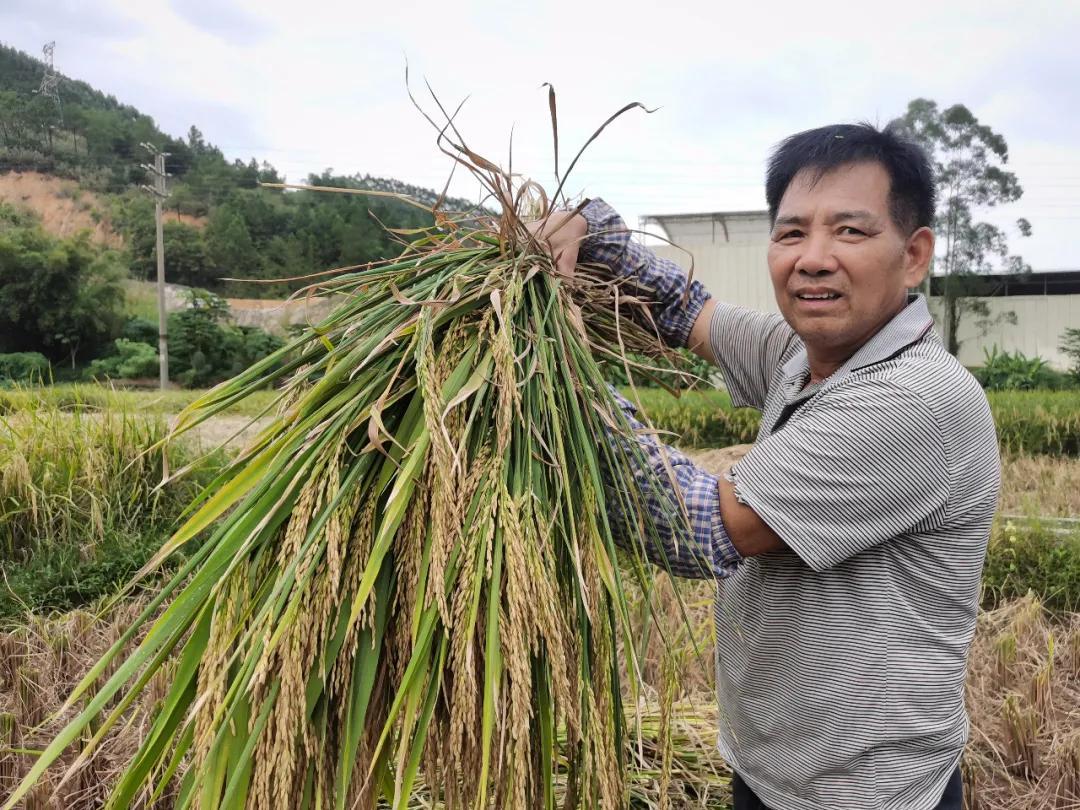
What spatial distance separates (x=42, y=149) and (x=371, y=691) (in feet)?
255

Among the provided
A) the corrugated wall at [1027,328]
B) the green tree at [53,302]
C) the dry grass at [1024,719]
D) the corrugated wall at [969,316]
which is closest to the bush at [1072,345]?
the corrugated wall at [969,316]

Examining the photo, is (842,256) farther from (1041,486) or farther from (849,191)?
(1041,486)

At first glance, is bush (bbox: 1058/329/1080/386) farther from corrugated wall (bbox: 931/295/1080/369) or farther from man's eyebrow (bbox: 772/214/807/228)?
man's eyebrow (bbox: 772/214/807/228)

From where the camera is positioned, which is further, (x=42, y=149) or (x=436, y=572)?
(x=42, y=149)

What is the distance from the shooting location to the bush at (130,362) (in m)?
31.2

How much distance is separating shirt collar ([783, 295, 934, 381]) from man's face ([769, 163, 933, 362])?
0.8 inches

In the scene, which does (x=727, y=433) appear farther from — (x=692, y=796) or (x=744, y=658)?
(x=744, y=658)

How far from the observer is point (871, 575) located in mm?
1241

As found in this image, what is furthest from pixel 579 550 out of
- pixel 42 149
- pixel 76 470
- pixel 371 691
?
pixel 42 149

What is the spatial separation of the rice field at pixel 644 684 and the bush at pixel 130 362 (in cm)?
2880

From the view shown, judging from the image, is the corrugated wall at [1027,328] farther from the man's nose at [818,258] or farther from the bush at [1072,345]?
the man's nose at [818,258]

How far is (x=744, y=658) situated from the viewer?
4.62 feet

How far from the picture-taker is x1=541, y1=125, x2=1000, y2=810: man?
1.18 meters

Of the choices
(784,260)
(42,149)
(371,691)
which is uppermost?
(42,149)
